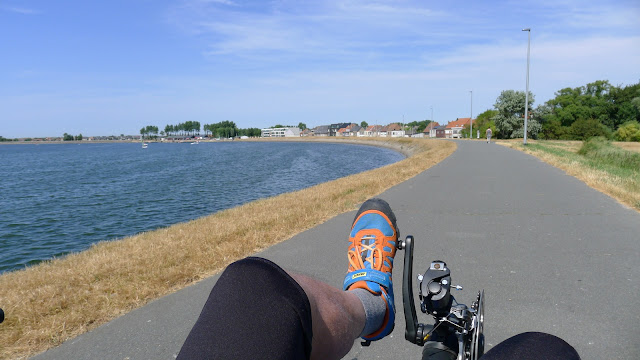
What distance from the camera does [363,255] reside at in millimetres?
2404

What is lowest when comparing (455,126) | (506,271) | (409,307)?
(506,271)

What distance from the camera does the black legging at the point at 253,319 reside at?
44.9 inches

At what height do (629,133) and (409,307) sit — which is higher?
(409,307)

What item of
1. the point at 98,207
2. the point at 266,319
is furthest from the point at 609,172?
the point at 98,207

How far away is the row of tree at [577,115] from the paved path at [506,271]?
59498mm

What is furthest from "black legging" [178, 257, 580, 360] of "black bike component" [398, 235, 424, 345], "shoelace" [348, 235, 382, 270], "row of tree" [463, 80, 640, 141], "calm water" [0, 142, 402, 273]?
"row of tree" [463, 80, 640, 141]

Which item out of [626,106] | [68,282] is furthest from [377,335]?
[626,106]

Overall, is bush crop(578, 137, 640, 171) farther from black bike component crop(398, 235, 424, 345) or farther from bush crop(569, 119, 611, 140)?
bush crop(569, 119, 611, 140)

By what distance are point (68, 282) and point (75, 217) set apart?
13.3 m

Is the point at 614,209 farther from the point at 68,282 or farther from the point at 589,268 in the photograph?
the point at 68,282

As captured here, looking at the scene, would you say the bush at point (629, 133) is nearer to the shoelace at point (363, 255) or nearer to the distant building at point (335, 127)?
the shoelace at point (363, 255)

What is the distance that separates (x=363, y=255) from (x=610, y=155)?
2825 cm

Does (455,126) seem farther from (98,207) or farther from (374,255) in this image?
(374,255)

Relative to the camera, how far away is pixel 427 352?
1.78 meters
